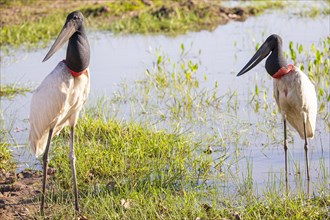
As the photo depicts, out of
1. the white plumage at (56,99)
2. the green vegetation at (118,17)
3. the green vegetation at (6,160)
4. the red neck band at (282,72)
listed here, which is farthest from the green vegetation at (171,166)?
the green vegetation at (118,17)

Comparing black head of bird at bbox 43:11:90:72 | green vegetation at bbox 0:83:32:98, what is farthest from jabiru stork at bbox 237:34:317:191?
green vegetation at bbox 0:83:32:98

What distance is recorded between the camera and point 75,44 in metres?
5.29

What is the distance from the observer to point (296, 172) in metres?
5.79

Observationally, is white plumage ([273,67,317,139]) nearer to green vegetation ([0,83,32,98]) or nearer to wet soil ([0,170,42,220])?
wet soil ([0,170,42,220])

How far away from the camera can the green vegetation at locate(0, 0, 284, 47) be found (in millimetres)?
12102

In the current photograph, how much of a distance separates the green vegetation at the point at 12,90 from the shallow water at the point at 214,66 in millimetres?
138

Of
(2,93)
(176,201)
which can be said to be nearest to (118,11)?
(2,93)

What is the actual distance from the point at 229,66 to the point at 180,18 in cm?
344

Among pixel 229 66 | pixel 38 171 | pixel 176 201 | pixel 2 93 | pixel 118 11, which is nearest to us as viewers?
pixel 176 201

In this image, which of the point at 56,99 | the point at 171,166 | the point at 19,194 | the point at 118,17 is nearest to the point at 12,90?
the point at 19,194

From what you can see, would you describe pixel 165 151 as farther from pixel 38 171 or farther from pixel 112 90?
pixel 112 90

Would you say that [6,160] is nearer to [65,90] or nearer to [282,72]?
[65,90]

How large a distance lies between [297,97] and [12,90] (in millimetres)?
4143

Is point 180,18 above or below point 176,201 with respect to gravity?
above
